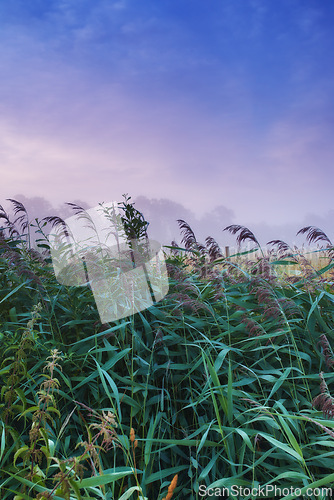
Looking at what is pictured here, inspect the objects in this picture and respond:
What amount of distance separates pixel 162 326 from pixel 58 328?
2.37 feet

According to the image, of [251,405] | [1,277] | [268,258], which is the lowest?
[251,405]

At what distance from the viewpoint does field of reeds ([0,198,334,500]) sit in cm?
194

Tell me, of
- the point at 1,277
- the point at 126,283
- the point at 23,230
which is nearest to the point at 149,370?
the point at 126,283

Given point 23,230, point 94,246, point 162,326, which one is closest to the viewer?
point 162,326

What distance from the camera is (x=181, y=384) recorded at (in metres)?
2.49

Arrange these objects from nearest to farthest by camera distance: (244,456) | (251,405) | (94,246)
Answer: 1. (244,456)
2. (251,405)
3. (94,246)

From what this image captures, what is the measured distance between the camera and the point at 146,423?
7.51 feet

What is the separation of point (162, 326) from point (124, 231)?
1.04 metres

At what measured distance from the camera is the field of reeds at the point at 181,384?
1.94 meters

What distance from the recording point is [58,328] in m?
2.64

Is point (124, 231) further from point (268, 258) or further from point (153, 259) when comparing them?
point (268, 258)

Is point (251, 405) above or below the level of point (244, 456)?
above

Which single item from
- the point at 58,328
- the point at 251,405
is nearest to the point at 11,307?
the point at 58,328

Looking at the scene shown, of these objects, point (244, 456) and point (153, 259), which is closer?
point (244, 456)
